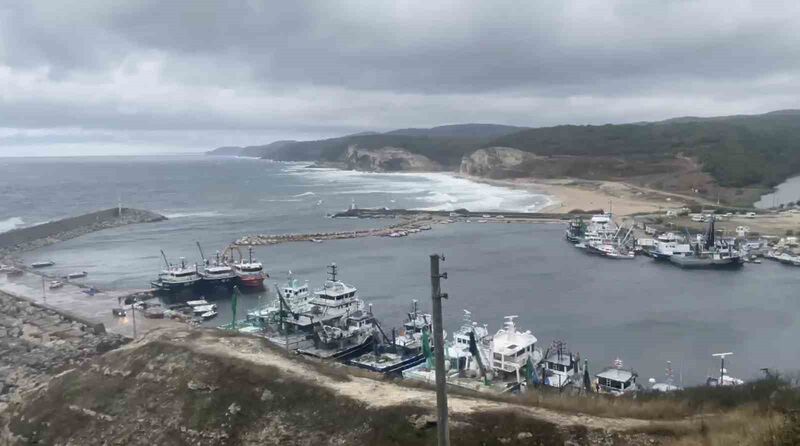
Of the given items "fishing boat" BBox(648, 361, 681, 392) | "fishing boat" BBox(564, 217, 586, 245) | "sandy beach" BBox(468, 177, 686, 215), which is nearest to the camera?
"fishing boat" BBox(648, 361, 681, 392)

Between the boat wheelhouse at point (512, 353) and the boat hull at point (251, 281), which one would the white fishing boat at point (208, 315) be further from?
the boat wheelhouse at point (512, 353)

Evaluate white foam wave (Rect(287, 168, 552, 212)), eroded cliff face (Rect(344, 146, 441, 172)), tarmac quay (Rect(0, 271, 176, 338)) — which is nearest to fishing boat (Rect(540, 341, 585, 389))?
tarmac quay (Rect(0, 271, 176, 338))

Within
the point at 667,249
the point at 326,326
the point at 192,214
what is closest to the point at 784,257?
the point at 667,249

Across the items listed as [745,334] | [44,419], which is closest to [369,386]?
[44,419]

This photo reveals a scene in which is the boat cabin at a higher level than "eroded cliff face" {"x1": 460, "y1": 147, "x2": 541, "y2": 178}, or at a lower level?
lower

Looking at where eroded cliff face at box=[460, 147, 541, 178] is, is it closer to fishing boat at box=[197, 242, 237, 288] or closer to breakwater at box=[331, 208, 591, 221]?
breakwater at box=[331, 208, 591, 221]

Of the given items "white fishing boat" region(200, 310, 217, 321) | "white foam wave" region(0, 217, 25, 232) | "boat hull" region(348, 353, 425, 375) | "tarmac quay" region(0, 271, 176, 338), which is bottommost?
"white fishing boat" region(200, 310, 217, 321)
